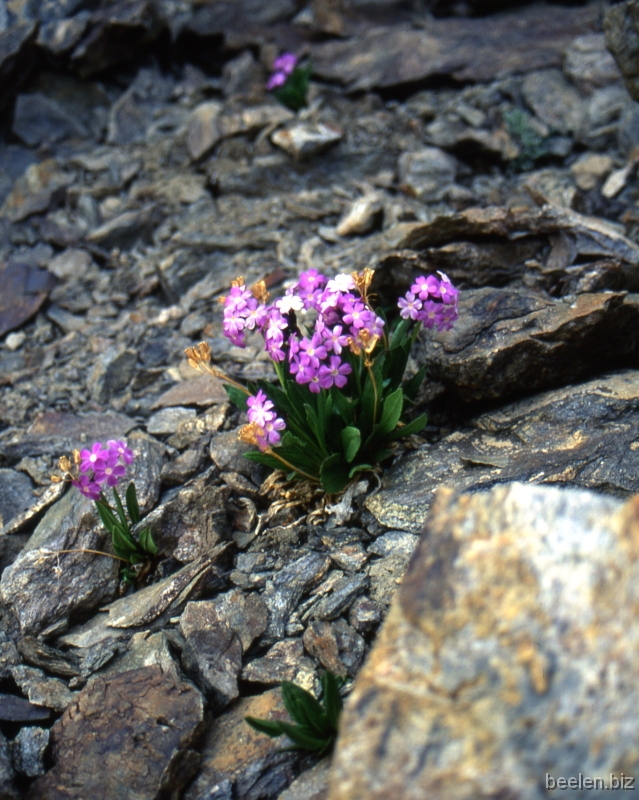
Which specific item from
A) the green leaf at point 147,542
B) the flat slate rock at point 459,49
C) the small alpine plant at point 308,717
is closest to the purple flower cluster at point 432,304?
the green leaf at point 147,542

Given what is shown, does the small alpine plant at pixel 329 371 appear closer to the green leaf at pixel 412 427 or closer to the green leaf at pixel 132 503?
the green leaf at pixel 412 427

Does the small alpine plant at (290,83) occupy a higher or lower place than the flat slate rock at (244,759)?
higher

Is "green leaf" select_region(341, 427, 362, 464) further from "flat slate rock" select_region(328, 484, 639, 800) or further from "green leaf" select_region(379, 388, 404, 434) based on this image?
"flat slate rock" select_region(328, 484, 639, 800)

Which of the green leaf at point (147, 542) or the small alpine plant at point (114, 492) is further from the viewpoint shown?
the green leaf at point (147, 542)

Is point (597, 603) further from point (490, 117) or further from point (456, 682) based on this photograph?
point (490, 117)

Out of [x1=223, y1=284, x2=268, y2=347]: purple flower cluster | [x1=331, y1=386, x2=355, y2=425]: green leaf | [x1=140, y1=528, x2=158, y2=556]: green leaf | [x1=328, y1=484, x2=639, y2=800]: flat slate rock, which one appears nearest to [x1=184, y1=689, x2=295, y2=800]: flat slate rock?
[x1=328, y1=484, x2=639, y2=800]: flat slate rock

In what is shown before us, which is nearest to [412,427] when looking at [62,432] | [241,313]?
[241,313]

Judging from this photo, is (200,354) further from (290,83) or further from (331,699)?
(290,83)

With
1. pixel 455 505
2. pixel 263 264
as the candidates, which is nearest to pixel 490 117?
pixel 263 264
